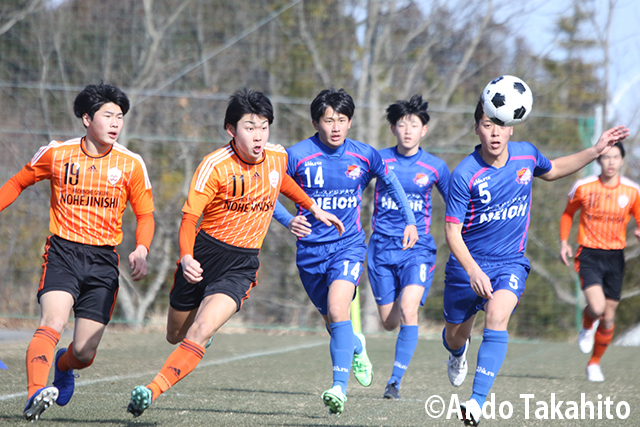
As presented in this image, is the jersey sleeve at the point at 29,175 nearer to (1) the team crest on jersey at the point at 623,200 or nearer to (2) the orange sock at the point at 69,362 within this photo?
(2) the orange sock at the point at 69,362

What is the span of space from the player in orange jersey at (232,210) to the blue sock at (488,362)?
1.35 m

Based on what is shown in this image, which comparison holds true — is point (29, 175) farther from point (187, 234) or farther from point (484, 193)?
point (484, 193)

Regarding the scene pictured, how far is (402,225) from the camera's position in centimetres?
607

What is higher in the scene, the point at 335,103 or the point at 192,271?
the point at 335,103

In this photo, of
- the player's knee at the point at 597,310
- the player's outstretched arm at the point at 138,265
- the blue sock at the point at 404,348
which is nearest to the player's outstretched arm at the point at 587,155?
the blue sock at the point at 404,348

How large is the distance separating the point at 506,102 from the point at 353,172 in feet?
3.78

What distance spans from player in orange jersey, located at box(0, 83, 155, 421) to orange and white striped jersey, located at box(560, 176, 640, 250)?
437cm

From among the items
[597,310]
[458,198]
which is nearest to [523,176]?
[458,198]

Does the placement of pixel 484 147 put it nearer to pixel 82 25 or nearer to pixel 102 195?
pixel 102 195

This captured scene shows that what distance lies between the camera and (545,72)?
48.2 ft

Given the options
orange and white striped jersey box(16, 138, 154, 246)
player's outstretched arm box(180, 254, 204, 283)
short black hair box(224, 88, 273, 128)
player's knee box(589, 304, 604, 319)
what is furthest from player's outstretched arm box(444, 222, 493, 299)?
player's knee box(589, 304, 604, 319)

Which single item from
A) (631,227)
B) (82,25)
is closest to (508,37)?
(631,227)

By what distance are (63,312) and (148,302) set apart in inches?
301

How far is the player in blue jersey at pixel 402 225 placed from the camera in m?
5.89
